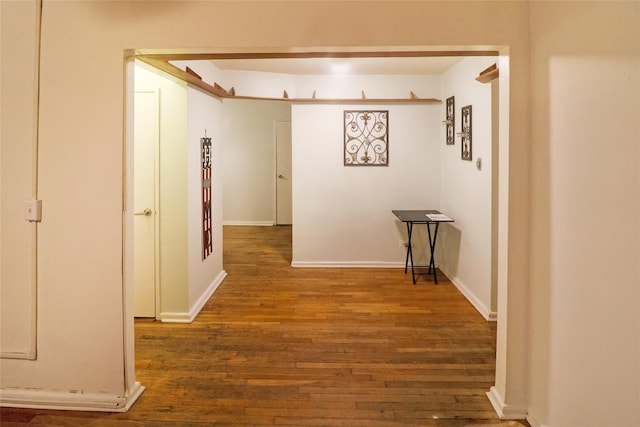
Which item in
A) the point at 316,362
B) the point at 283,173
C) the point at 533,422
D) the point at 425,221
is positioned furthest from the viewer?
the point at 283,173

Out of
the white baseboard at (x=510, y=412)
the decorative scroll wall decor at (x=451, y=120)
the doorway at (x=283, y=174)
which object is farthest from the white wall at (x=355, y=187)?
the white baseboard at (x=510, y=412)

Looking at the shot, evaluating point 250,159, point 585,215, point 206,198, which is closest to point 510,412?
point 585,215

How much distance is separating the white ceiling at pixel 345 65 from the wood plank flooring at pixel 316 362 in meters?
Result: 2.46

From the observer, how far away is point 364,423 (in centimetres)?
250

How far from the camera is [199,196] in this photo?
14.6 feet

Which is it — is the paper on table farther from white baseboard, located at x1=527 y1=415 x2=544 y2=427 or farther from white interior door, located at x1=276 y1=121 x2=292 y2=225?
white interior door, located at x1=276 y1=121 x2=292 y2=225

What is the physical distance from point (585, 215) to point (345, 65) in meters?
3.76

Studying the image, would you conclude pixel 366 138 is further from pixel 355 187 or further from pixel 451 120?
pixel 451 120

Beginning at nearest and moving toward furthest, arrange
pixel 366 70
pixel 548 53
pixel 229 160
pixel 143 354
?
pixel 548 53 → pixel 143 354 → pixel 366 70 → pixel 229 160

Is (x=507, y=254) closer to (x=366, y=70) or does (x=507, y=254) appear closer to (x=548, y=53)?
(x=548, y=53)

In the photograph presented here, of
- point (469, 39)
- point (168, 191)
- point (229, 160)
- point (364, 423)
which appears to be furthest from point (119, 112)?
point (229, 160)

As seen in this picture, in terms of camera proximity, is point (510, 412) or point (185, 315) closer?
point (510, 412)

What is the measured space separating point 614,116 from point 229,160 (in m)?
8.22

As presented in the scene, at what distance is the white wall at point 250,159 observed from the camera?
923 cm
